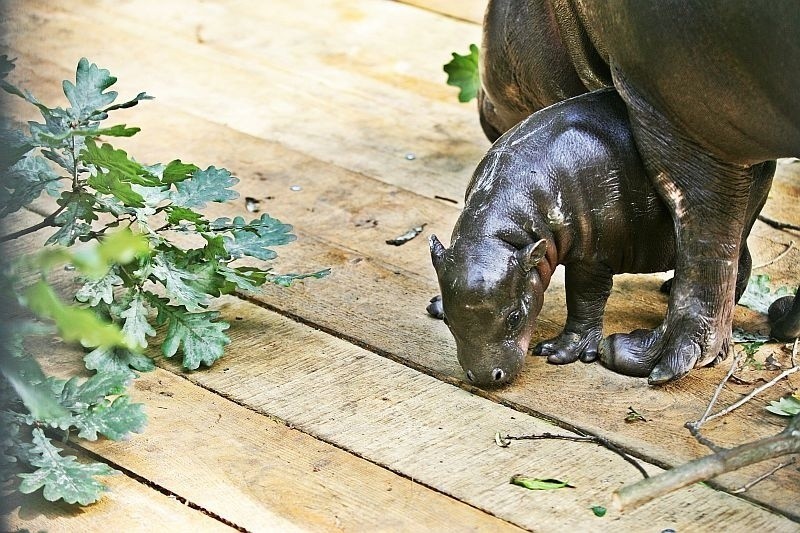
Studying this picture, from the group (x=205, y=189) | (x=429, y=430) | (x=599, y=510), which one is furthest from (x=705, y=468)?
(x=205, y=189)

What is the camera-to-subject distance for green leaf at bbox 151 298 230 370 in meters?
2.68

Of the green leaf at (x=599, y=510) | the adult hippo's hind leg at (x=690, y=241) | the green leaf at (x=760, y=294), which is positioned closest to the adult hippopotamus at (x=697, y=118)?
the adult hippo's hind leg at (x=690, y=241)

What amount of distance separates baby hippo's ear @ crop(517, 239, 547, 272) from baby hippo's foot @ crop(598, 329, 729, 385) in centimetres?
30

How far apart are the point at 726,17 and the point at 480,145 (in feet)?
5.83

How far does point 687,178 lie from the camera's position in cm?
259

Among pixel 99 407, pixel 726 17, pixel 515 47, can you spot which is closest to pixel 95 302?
pixel 99 407

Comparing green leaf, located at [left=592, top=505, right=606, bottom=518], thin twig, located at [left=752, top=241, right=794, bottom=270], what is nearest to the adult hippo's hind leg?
green leaf, located at [left=592, top=505, right=606, bottom=518]

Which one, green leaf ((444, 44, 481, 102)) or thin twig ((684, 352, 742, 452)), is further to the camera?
green leaf ((444, 44, 481, 102))

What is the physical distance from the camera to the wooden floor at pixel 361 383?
2184 mm

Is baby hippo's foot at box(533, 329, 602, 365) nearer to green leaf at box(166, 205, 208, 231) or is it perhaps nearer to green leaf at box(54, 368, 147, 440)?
green leaf at box(166, 205, 208, 231)

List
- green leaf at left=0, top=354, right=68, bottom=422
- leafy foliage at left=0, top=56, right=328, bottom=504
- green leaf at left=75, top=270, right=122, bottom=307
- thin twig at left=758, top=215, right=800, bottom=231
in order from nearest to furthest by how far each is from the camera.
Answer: green leaf at left=0, top=354, right=68, bottom=422 → leafy foliage at left=0, top=56, right=328, bottom=504 → green leaf at left=75, top=270, right=122, bottom=307 → thin twig at left=758, top=215, right=800, bottom=231

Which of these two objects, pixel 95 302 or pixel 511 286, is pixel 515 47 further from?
pixel 95 302

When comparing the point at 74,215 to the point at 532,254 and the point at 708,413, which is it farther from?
the point at 708,413

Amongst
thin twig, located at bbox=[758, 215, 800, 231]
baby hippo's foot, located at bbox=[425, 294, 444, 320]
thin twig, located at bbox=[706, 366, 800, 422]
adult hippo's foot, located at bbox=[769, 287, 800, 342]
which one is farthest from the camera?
thin twig, located at bbox=[758, 215, 800, 231]
